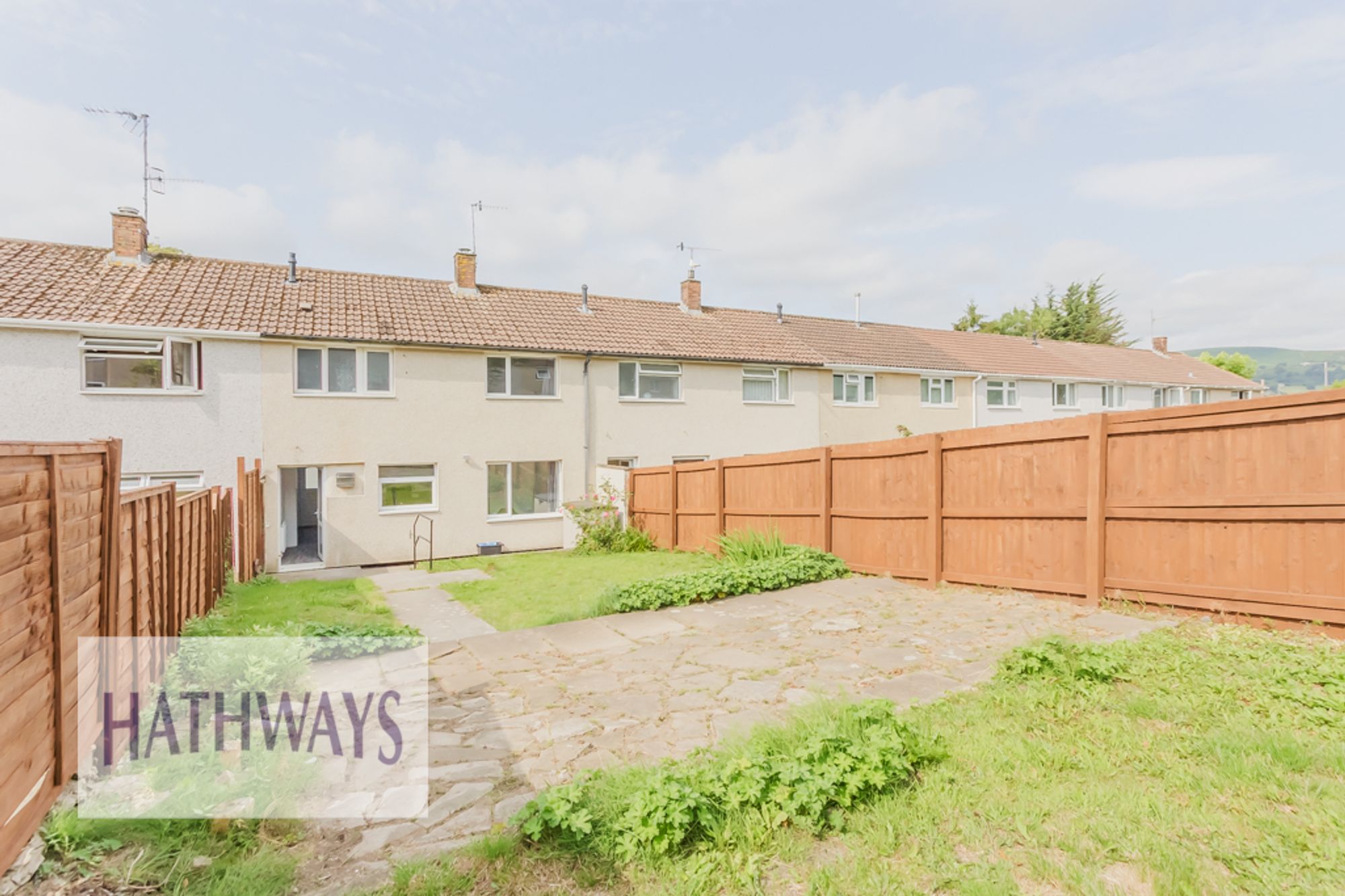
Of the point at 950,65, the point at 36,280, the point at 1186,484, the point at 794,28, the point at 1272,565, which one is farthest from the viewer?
the point at 36,280

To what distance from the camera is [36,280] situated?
13047 mm

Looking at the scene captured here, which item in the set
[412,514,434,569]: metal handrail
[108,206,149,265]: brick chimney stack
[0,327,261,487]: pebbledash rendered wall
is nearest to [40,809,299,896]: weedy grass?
[412,514,434,569]: metal handrail

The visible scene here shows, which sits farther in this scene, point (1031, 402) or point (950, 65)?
point (1031, 402)

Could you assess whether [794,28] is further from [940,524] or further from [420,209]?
[420,209]

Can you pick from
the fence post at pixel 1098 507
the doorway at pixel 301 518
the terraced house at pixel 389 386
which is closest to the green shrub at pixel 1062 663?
the fence post at pixel 1098 507

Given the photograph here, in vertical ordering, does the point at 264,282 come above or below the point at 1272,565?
above

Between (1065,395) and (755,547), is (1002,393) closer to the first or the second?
(1065,395)

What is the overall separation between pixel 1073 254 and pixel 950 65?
1749 inches

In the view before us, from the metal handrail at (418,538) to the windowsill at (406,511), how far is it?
12cm

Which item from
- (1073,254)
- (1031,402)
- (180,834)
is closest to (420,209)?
(180,834)

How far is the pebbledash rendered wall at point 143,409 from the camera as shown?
12.0 meters

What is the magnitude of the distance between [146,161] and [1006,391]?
29.6m

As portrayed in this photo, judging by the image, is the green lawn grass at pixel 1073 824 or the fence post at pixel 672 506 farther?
the fence post at pixel 672 506

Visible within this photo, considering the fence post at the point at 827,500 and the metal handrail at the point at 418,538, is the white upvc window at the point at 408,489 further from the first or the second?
the fence post at the point at 827,500
